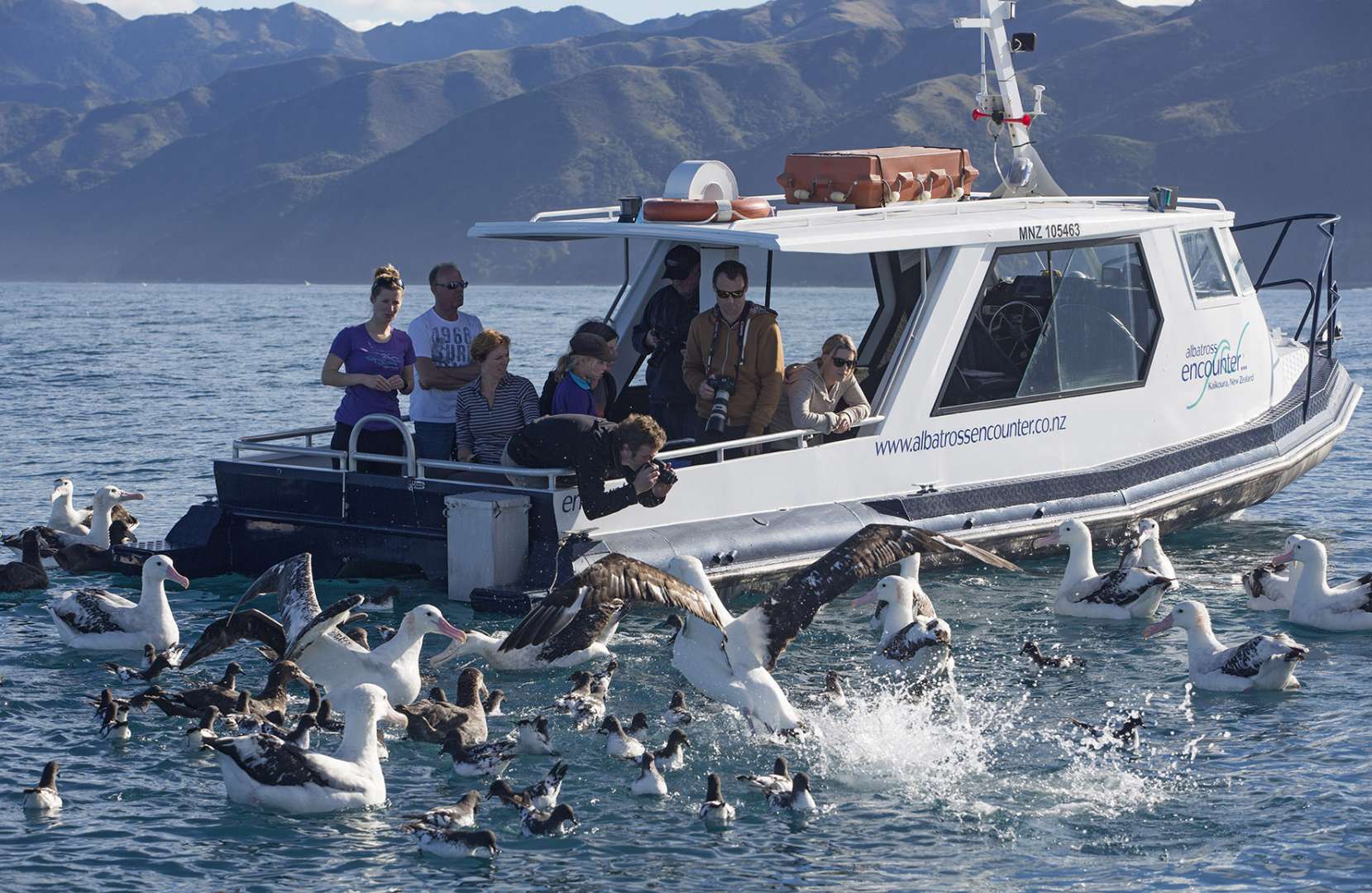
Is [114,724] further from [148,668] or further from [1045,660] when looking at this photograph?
[1045,660]

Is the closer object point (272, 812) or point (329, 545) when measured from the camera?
point (272, 812)

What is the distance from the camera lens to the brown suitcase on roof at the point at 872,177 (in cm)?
1376

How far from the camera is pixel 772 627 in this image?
9422mm

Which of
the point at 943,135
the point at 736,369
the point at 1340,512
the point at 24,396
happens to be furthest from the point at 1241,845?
the point at 943,135

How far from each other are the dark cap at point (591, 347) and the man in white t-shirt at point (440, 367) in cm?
115

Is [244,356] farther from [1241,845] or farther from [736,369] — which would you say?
[1241,845]

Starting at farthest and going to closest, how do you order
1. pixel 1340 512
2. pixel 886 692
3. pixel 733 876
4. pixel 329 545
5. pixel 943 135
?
pixel 943 135
pixel 1340 512
pixel 329 545
pixel 886 692
pixel 733 876

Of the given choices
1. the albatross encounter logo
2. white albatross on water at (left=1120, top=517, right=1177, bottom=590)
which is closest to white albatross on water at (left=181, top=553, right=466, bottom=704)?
white albatross on water at (left=1120, top=517, right=1177, bottom=590)

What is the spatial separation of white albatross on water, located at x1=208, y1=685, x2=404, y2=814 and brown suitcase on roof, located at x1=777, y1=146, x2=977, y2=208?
709 centimetres

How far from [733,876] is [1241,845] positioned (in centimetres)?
244

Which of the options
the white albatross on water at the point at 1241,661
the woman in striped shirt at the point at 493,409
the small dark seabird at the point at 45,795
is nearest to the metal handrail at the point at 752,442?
the woman in striped shirt at the point at 493,409

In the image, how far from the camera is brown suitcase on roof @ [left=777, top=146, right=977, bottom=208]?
13.8 metres

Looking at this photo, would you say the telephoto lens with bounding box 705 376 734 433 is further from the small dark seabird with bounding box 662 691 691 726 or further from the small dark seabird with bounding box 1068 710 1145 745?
the small dark seabird with bounding box 1068 710 1145 745

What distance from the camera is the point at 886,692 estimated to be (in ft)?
33.1
